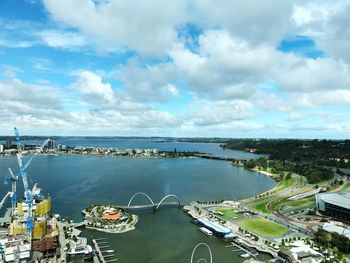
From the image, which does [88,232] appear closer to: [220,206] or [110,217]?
[110,217]

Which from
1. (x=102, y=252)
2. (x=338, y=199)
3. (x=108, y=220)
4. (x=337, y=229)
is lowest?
(x=102, y=252)

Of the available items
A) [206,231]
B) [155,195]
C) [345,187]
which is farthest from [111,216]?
[345,187]

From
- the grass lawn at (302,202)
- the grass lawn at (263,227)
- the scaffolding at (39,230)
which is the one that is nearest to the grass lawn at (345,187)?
the grass lawn at (302,202)

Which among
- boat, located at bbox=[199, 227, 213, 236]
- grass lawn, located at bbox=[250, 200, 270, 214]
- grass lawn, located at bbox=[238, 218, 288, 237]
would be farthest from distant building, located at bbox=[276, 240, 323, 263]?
grass lawn, located at bbox=[250, 200, 270, 214]

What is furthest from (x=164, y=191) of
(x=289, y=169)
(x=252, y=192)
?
(x=289, y=169)

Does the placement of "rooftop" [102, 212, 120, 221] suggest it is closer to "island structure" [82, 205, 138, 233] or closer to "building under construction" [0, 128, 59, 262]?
"island structure" [82, 205, 138, 233]

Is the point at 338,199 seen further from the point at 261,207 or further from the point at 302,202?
the point at 261,207
